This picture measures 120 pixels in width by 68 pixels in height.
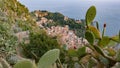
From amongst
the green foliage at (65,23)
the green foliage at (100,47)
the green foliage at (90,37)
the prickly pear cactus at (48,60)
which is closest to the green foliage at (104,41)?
the green foliage at (100,47)

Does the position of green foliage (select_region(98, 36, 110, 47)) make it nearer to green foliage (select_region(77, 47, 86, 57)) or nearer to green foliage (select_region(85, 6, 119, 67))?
green foliage (select_region(85, 6, 119, 67))

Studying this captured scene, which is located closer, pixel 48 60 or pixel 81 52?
pixel 48 60

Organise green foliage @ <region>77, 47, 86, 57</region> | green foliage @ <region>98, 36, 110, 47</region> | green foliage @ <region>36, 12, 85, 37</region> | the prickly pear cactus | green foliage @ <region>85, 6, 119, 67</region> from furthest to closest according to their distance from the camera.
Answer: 1. green foliage @ <region>36, 12, 85, 37</region>
2. green foliage @ <region>98, 36, 110, 47</region>
3. green foliage @ <region>77, 47, 86, 57</region>
4. green foliage @ <region>85, 6, 119, 67</region>
5. the prickly pear cactus

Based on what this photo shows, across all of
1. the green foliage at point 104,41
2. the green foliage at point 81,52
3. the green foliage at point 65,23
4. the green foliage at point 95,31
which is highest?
the green foliage at point 95,31

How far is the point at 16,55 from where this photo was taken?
647 cm

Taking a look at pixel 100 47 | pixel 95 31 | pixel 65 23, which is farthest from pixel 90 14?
pixel 65 23

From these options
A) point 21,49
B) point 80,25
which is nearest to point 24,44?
point 21,49

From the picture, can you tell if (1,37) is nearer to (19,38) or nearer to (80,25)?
(19,38)

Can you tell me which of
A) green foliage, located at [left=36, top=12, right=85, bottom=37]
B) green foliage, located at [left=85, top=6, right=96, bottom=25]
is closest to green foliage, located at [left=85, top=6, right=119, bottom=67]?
green foliage, located at [left=85, top=6, right=96, bottom=25]

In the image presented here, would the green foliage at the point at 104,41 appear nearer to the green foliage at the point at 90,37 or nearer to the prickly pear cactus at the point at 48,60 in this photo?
the green foliage at the point at 90,37

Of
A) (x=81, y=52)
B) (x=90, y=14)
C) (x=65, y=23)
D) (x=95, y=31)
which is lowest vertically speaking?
(x=65, y=23)

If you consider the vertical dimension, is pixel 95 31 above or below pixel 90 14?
below

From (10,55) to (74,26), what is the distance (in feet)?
16.6

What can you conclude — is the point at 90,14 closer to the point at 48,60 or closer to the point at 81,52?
the point at 81,52
